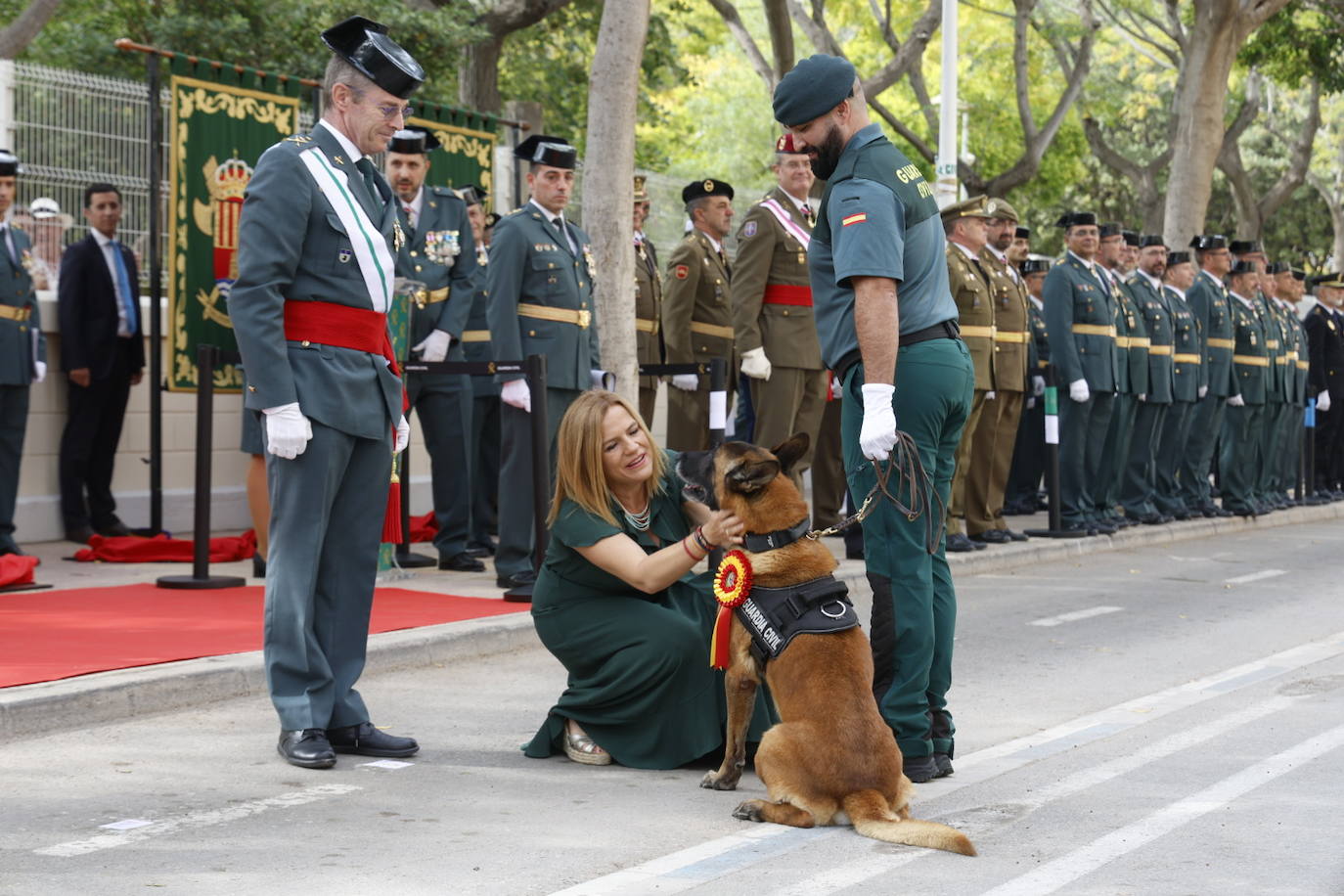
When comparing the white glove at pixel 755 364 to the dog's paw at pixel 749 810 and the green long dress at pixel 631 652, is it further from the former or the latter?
the dog's paw at pixel 749 810

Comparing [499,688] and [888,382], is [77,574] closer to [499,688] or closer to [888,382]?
[499,688]

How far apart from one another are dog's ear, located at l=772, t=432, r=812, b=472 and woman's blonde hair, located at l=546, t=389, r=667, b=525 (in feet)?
2.59

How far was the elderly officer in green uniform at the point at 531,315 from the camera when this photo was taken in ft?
31.6

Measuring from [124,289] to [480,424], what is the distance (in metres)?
2.54

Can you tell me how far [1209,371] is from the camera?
55.4 ft

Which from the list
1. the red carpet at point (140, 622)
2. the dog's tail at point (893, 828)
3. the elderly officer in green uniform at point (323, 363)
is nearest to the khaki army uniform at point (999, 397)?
the red carpet at point (140, 622)

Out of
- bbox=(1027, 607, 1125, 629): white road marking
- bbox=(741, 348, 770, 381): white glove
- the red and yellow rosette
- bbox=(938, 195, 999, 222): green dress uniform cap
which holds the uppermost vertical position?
bbox=(938, 195, 999, 222): green dress uniform cap

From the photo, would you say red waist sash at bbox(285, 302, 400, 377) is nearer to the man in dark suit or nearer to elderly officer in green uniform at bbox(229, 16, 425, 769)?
elderly officer in green uniform at bbox(229, 16, 425, 769)

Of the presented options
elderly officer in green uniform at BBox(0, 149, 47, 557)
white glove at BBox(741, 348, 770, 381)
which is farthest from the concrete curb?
elderly officer in green uniform at BBox(0, 149, 47, 557)

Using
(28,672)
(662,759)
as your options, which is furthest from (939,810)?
(28,672)

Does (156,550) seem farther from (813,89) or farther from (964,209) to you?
(813,89)

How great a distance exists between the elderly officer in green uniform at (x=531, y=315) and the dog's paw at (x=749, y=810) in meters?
4.41

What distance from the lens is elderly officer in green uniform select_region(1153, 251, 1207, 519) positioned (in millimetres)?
16156

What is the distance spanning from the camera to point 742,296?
11.6 metres
